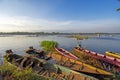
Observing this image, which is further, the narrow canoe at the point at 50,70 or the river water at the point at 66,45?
the river water at the point at 66,45

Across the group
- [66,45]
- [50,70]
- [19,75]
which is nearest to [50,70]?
[50,70]

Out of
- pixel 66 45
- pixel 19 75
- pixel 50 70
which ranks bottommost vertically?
pixel 66 45

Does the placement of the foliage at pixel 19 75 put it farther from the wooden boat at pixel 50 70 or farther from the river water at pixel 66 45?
the river water at pixel 66 45

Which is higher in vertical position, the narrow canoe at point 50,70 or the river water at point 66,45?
the narrow canoe at point 50,70

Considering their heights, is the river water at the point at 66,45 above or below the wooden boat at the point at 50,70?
below

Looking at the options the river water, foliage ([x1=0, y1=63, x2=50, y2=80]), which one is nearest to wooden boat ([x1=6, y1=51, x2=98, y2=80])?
foliage ([x1=0, y1=63, x2=50, y2=80])

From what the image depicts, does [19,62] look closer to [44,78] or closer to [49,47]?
[44,78]

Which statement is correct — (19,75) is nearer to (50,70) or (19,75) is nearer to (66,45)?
(50,70)

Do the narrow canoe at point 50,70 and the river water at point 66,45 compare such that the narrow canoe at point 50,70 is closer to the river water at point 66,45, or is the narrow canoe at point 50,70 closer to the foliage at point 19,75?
the foliage at point 19,75

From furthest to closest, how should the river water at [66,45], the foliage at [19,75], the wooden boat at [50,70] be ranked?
the river water at [66,45] → the wooden boat at [50,70] → the foliage at [19,75]

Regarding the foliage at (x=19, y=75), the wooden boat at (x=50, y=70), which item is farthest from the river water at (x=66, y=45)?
the foliage at (x=19, y=75)

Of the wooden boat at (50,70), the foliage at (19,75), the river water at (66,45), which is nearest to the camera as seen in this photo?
the foliage at (19,75)

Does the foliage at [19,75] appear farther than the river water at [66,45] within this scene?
No

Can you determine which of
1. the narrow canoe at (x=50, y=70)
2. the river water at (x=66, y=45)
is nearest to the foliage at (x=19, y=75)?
the narrow canoe at (x=50, y=70)
